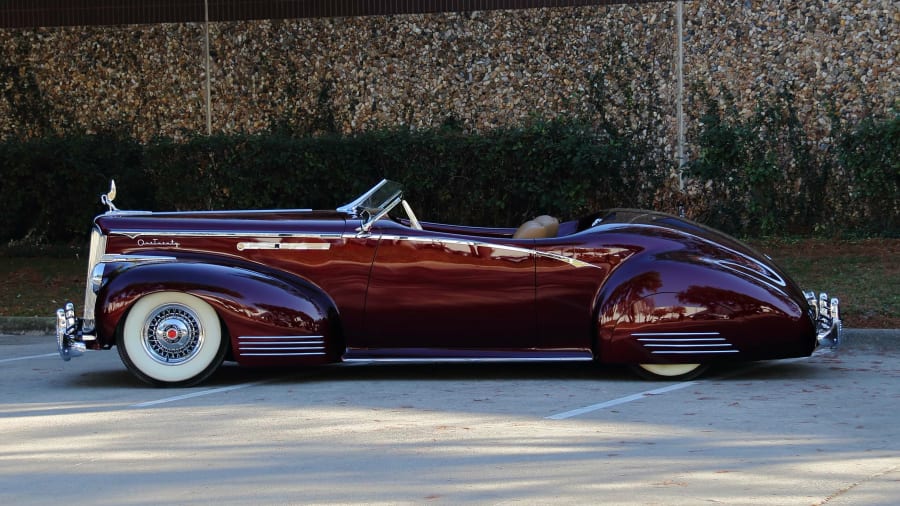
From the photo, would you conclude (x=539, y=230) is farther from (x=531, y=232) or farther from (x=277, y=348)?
(x=277, y=348)

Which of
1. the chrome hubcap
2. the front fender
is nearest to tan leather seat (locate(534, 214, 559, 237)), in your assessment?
the front fender

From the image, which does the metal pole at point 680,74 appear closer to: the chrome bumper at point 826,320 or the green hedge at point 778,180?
the green hedge at point 778,180

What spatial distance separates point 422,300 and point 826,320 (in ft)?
8.89

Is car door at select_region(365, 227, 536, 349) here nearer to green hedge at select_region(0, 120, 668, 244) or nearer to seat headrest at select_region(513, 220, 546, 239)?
seat headrest at select_region(513, 220, 546, 239)

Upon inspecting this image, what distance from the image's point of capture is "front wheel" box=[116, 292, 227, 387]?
770 cm

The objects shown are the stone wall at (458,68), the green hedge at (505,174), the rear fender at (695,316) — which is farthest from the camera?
the stone wall at (458,68)

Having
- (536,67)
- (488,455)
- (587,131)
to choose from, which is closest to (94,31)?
(536,67)

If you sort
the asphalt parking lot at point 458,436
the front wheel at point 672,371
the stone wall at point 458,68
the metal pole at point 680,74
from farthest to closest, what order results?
the metal pole at point 680,74, the stone wall at point 458,68, the front wheel at point 672,371, the asphalt parking lot at point 458,436

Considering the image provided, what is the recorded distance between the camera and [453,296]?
7766 millimetres

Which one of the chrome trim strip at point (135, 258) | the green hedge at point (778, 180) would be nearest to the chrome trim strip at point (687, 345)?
the chrome trim strip at point (135, 258)

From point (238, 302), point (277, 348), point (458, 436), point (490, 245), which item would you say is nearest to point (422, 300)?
point (490, 245)

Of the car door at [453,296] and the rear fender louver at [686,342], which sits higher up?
the car door at [453,296]

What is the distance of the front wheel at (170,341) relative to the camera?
7703 mm

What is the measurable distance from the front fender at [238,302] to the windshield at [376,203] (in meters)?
0.71
